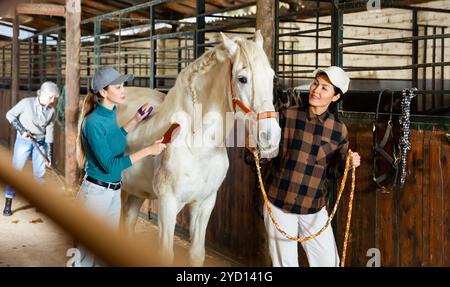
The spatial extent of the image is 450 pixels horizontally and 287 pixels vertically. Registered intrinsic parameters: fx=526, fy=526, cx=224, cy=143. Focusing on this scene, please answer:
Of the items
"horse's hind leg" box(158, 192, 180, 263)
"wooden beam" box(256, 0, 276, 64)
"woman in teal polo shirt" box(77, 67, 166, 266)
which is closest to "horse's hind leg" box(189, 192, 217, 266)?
"horse's hind leg" box(158, 192, 180, 263)

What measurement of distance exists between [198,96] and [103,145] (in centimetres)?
69

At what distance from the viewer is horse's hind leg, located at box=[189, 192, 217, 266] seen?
3152mm

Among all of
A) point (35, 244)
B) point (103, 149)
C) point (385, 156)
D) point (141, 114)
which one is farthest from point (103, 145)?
point (35, 244)

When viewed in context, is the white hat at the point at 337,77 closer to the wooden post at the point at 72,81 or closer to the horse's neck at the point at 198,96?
the horse's neck at the point at 198,96

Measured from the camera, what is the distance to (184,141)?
2.99 m

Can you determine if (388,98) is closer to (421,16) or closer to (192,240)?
(192,240)

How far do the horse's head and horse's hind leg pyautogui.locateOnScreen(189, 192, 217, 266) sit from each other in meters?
0.78

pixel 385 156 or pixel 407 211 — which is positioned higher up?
pixel 385 156

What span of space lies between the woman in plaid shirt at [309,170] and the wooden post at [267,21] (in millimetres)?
1087

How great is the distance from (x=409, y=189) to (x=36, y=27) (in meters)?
13.9

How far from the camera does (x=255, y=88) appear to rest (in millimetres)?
2445

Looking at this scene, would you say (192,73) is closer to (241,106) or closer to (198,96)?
(198,96)

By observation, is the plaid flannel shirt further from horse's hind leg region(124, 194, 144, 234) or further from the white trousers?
horse's hind leg region(124, 194, 144, 234)

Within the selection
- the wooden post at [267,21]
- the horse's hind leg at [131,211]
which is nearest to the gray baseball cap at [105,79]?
the wooden post at [267,21]
